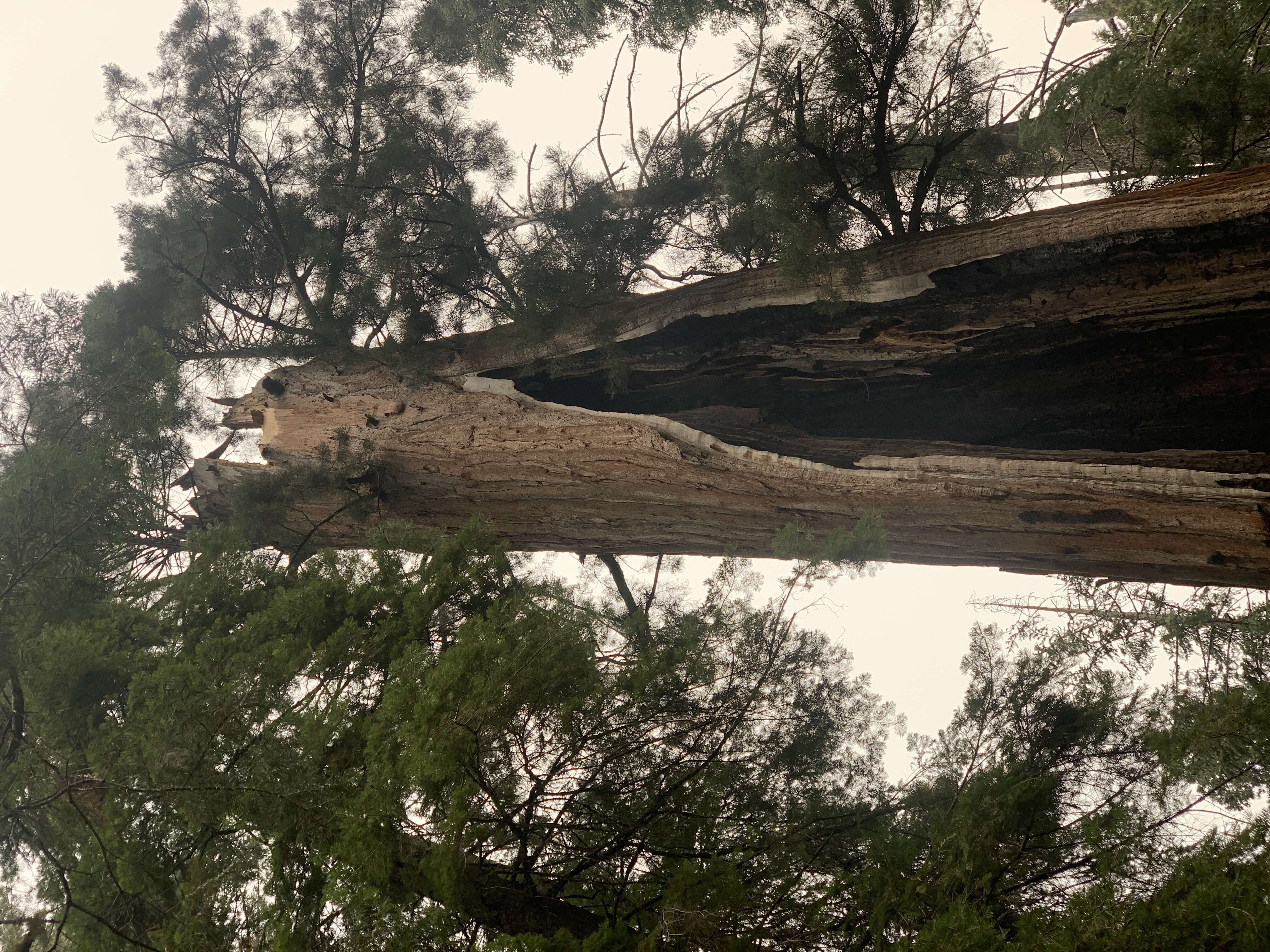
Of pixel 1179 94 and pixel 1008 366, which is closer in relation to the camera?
pixel 1179 94

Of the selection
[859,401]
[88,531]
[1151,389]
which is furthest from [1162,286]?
[88,531]

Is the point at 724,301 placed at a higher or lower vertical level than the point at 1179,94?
lower

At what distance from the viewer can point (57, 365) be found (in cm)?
541

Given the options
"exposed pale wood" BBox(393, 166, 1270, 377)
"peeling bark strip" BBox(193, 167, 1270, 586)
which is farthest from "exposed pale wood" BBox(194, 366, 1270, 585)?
"exposed pale wood" BBox(393, 166, 1270, 377)

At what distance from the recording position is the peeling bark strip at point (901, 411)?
3.67 meters

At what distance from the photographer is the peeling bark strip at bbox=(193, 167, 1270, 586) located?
367 centimetres

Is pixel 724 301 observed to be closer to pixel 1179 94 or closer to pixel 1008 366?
pixel 1008 366

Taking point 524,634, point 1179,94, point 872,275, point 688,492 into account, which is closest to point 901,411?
point 872,275

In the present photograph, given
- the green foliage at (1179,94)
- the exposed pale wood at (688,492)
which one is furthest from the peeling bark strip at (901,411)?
the green foliage at (1179,94)

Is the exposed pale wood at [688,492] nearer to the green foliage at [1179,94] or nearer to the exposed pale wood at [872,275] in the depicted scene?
the exposed pale wood at [872,275]

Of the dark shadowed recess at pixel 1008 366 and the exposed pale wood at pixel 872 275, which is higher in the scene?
the exposed pale wood at pixel 872 275

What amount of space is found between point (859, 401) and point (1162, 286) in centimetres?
176

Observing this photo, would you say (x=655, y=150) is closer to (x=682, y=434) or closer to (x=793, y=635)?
(x=682, y=434)

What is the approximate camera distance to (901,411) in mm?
5121
